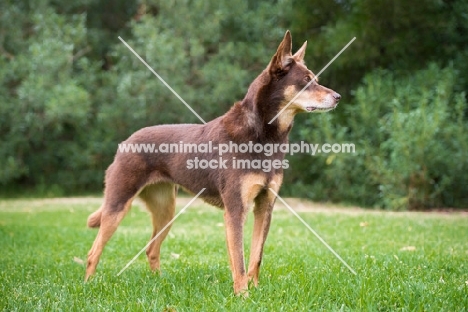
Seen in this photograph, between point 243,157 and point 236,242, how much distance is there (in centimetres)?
68

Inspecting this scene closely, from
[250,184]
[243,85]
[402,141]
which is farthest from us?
[243,85]

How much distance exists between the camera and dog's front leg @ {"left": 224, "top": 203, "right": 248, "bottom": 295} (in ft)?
15.1

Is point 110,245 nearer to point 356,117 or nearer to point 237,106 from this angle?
point 237,106

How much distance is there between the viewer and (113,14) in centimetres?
1830

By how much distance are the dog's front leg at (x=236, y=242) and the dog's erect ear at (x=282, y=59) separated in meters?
1.16

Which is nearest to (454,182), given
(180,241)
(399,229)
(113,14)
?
(399,229)

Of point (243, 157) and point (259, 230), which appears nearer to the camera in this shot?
point (243, 157)

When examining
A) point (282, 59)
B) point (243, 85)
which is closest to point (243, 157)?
point (282, 59)

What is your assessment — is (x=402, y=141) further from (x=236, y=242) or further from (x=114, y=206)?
(x=236, y=242)

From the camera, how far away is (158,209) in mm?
5844

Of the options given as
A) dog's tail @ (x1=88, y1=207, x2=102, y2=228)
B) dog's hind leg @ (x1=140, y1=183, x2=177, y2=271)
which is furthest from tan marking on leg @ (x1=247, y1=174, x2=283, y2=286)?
dog's tail @ (x1=88, y1=207, x2=102, y2=228)

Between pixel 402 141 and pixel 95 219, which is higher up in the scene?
pixel 95 219

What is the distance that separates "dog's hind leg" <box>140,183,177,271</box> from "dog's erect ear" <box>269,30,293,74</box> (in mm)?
1775

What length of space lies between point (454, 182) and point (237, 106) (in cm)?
825
